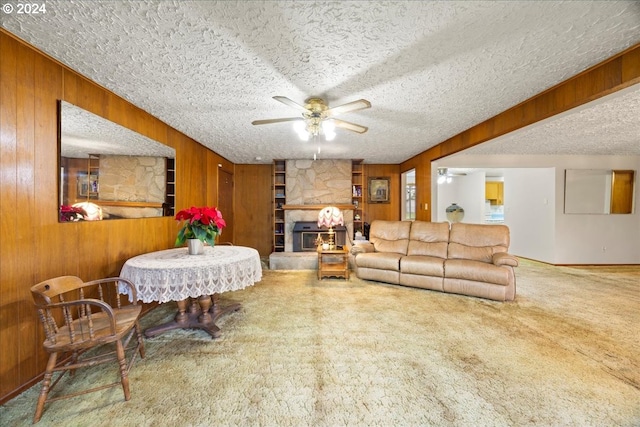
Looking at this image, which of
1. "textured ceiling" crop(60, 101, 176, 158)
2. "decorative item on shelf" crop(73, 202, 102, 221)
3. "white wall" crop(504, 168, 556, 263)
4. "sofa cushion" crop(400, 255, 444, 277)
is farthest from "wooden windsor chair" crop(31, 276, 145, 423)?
"white wall" crop(504, 168, 556, 263)

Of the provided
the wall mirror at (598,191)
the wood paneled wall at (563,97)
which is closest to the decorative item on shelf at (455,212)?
the wall mirror at (598,191)

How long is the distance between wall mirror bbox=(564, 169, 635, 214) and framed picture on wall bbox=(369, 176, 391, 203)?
359cm

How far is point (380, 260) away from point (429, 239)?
93 centimetres

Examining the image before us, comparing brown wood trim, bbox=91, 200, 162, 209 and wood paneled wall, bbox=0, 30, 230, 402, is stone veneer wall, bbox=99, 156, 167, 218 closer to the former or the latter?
brown wood trim, bbox=91, 200, 162, 209

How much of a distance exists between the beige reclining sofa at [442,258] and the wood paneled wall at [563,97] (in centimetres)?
134

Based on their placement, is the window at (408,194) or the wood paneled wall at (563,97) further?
the window at (408,194)

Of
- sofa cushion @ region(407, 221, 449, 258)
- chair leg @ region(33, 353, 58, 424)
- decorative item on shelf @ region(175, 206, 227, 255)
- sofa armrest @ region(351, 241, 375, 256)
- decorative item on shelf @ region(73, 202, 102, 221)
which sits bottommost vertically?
chair leg @ region(33, 353, 58, 424)

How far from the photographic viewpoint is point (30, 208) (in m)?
1.68

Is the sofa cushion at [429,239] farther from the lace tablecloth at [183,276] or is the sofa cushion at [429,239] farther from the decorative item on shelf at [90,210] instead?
the decorative item on shelf at [90,210]

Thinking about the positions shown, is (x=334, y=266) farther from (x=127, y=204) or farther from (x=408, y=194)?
(x=408, y=194)

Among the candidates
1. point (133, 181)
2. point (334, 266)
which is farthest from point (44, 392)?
point (334, 266)

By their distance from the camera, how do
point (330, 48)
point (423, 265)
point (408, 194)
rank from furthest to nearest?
point (408, 194)
point (423, 265)
point (330, 48)

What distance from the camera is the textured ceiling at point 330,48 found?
137 centimetres

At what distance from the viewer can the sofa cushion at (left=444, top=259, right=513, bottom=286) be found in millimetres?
3098
